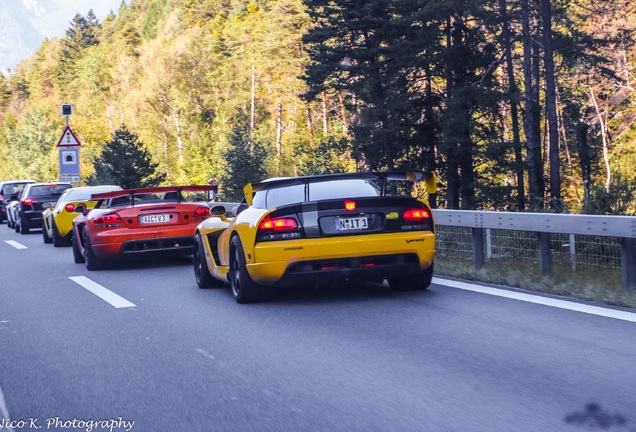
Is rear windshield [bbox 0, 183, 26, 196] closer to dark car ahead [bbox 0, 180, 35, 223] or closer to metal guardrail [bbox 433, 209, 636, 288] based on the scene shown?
dark car ahead [bbox 0, 180, 35, 223]

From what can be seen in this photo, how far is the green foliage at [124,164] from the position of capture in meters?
43.4

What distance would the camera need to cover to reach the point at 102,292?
10.7 meters

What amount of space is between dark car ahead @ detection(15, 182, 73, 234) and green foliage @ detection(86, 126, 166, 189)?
52.6 ft

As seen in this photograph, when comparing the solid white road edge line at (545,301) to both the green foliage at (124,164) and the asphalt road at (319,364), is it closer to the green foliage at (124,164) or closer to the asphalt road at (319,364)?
the asphalt road at (319,364)

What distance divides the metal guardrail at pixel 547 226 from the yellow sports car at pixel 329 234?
1.40 m

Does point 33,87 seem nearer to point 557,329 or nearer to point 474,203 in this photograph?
point 474,203

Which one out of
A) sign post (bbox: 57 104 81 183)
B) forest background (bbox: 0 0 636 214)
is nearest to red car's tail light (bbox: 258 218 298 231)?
forest background (bbox: 0 0 636 214)

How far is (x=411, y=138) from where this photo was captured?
42906 millimetres

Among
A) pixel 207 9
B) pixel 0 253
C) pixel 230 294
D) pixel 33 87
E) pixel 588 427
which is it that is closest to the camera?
pixel 588 427

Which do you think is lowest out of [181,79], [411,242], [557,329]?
[557,329]

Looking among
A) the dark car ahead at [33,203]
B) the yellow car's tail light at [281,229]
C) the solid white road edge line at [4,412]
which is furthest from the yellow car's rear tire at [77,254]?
the dark car ahead at [33,203]

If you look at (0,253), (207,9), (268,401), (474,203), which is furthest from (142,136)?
(268,401)

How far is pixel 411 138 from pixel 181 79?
41.2m

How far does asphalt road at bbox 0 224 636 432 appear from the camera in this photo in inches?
178
